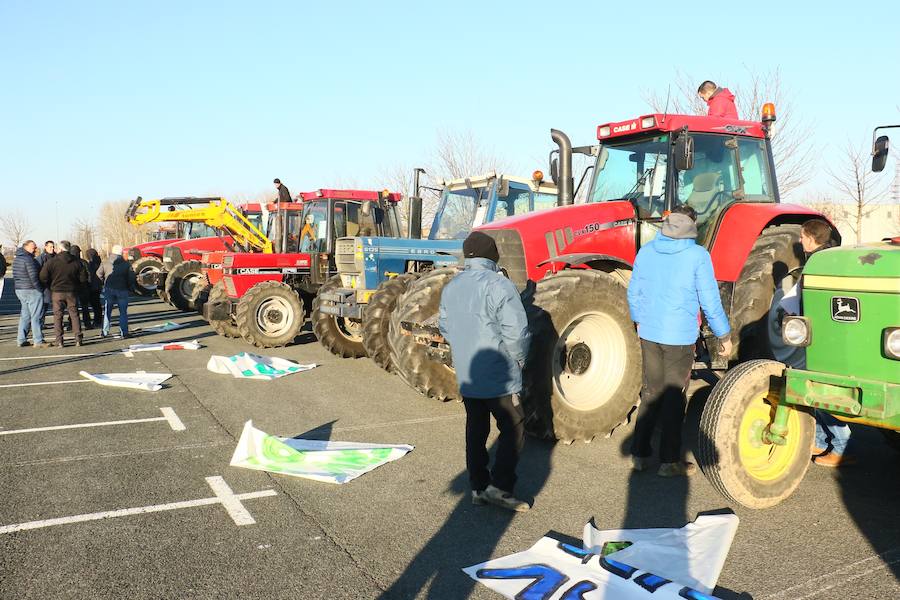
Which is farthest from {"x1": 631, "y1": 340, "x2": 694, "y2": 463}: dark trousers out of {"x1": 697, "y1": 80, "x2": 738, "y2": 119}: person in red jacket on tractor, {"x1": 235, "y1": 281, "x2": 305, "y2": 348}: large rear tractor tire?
{"x1": 235, "y1": 281, "x2": 305, "y2": 348}: large rear tractor tire

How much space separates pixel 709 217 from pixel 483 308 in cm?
338

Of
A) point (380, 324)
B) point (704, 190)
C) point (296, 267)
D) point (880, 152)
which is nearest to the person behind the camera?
point (880, 152)

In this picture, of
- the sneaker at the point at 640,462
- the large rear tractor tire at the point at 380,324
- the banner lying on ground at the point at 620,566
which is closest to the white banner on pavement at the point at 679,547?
the banner lying on ground at the point at 620,566

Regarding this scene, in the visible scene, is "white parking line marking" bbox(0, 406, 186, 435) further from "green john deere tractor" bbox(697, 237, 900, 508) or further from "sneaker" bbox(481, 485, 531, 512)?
"green john deere tractor" bbox(697, 237, 900, 508)

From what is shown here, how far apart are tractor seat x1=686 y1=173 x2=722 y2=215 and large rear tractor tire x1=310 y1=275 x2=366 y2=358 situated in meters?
5.72

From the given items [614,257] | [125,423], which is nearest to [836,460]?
[614,257]

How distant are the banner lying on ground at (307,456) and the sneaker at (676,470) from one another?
202 cm

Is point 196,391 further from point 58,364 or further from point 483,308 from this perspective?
point 483,308

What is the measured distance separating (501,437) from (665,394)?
4.35ft

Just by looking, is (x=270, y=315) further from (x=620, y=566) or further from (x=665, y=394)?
(x=620, y=566)

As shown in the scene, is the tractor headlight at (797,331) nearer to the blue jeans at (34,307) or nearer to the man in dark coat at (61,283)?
the man in dark coat at (61,283)

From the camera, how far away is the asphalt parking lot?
12.5 feet

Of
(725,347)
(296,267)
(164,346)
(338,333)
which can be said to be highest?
(296,267)

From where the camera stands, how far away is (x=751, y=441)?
472cm
